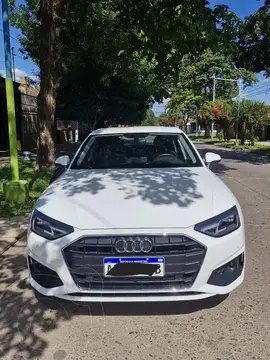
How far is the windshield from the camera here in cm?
422

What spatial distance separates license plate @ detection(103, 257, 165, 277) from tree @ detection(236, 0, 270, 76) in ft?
46.9

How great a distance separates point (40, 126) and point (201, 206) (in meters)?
7.49

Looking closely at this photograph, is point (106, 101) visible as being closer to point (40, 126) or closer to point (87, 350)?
point (40, 126)

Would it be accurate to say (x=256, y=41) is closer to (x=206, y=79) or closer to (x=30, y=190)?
(x=30, y=190)

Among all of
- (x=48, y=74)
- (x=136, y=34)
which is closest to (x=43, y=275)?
(x=136, y=34)

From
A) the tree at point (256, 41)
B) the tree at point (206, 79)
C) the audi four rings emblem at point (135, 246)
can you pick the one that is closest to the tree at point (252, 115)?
the tree at point (206, 79)

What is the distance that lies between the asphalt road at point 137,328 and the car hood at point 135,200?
2.73 feet

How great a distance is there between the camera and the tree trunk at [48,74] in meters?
8.92

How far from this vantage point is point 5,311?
301 centimetres

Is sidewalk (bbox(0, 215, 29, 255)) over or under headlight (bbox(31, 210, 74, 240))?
under

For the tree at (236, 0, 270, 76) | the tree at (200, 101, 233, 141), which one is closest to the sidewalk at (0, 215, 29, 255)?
the tree at (236, 0, 270, 76)

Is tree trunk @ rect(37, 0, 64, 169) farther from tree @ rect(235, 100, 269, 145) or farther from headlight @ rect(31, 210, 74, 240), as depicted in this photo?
tree @ rect(235, 100, 269, 145)

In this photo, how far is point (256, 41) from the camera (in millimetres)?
16141

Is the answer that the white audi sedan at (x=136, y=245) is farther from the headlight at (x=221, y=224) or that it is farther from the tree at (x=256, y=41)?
the tree at (x=256, y=41)
